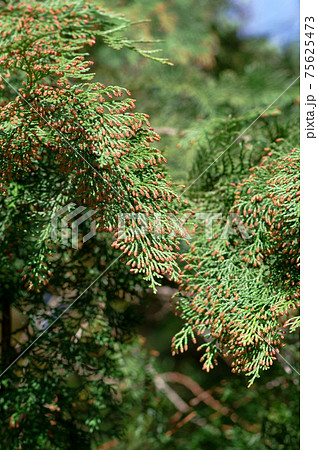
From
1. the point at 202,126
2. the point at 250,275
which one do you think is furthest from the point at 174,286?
the point at 202,126

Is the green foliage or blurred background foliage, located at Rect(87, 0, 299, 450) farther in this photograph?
blurred background foliage, located at Rect(87, 0, 299, 450)

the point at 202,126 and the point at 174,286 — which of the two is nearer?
the point at 174,286

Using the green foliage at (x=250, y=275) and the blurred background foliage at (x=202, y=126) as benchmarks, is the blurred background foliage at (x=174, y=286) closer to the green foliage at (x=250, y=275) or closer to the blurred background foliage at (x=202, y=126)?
the blurred background foliage at (x=202, y=126)

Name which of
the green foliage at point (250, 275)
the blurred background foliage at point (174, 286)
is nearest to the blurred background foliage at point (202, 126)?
the blurred background foliage at point (174, 286)

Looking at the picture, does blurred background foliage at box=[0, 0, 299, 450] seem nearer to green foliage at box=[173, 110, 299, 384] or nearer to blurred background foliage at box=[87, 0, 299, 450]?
blurred background foliage at box=[87, 0, 299, 450]

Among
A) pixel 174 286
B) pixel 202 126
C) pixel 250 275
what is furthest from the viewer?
pixel 202 126

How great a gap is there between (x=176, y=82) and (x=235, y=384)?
2.47 feet

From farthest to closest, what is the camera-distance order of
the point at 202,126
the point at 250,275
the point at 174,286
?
the point at 202,126, the point at 174,286, the point at 250,275

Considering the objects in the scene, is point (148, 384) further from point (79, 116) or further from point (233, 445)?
point (79, 116)

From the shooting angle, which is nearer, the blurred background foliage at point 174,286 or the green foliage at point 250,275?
the green foliage at point 250,275

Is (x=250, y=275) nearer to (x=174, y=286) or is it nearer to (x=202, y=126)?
(x=174, y=286)

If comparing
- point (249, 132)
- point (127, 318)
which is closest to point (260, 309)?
point (127, 318)

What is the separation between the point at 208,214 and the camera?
64 centimetres

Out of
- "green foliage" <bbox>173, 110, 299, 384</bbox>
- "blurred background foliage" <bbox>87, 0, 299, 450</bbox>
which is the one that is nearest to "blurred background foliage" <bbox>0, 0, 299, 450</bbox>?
"blurred background foliage" <bbox>87, 0, 299, 450</bbox>
